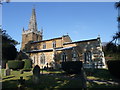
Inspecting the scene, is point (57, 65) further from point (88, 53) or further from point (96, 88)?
point (96, 88)

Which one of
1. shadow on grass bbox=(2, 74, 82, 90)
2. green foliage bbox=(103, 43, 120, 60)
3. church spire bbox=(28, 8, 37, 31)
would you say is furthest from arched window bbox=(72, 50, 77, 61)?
church spire bbox=(28, 8, 37, 31)

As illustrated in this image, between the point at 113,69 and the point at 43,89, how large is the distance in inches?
400

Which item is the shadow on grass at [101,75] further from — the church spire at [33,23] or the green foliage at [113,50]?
the church spire at [33,23]

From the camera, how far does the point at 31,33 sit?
5066 cm

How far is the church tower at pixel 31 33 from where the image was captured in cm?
5075

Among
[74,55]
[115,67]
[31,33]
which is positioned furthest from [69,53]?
[31,33]

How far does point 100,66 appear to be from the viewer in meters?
27.6

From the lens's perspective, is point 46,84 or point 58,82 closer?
point 46,84

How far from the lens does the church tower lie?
167 ft

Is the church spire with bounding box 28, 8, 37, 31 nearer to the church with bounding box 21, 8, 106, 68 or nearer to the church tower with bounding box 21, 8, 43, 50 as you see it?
the church tower with bounding box 21, 8, 43, 50

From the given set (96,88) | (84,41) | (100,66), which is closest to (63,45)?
(84,41)

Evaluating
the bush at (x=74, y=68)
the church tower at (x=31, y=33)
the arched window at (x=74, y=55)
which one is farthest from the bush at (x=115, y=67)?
the church tower at (x=31, y=33)

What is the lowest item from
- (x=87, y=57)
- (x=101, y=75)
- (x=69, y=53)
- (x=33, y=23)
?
(x=101, y=75)

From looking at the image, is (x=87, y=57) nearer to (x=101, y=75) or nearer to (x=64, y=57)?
(x=64, y=57)
